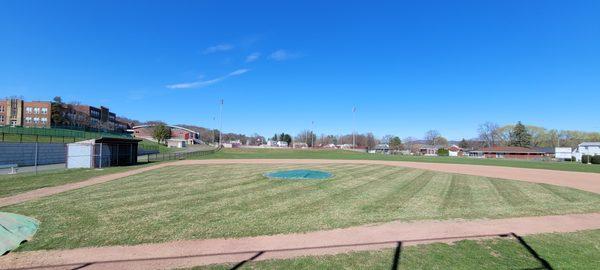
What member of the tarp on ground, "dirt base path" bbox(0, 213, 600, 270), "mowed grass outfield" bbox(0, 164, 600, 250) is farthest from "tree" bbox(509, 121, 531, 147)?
the tarp on ground

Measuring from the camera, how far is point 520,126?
358ft

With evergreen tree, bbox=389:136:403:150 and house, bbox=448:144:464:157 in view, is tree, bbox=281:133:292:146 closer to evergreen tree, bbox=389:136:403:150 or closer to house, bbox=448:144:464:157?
evergreen tree, bbox=389:136:403:150

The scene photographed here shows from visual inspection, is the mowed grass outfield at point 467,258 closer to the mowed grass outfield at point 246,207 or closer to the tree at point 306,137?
the mowed grass outfield at point 246,207

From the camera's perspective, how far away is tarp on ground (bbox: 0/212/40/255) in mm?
6676

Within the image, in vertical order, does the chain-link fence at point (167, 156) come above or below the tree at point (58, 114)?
below

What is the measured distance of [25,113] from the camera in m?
75.2

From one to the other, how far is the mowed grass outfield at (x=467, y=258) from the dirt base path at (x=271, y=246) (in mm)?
374

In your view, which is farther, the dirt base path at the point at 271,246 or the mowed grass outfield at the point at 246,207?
the mowed grass outfield at the point at 246,207

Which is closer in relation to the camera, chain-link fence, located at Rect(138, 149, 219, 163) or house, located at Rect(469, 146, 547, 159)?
chain-link fence, located at Rect(138, 149, 219, 163)

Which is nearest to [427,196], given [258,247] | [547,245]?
[547,245]

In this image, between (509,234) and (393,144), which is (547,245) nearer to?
(509,234)

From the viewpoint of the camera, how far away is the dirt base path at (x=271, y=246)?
590 centimetres

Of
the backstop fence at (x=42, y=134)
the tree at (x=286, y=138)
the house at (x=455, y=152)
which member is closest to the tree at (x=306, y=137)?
the tree at (x=286, y=138)

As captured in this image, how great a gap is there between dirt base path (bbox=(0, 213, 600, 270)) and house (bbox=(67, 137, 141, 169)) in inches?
856
